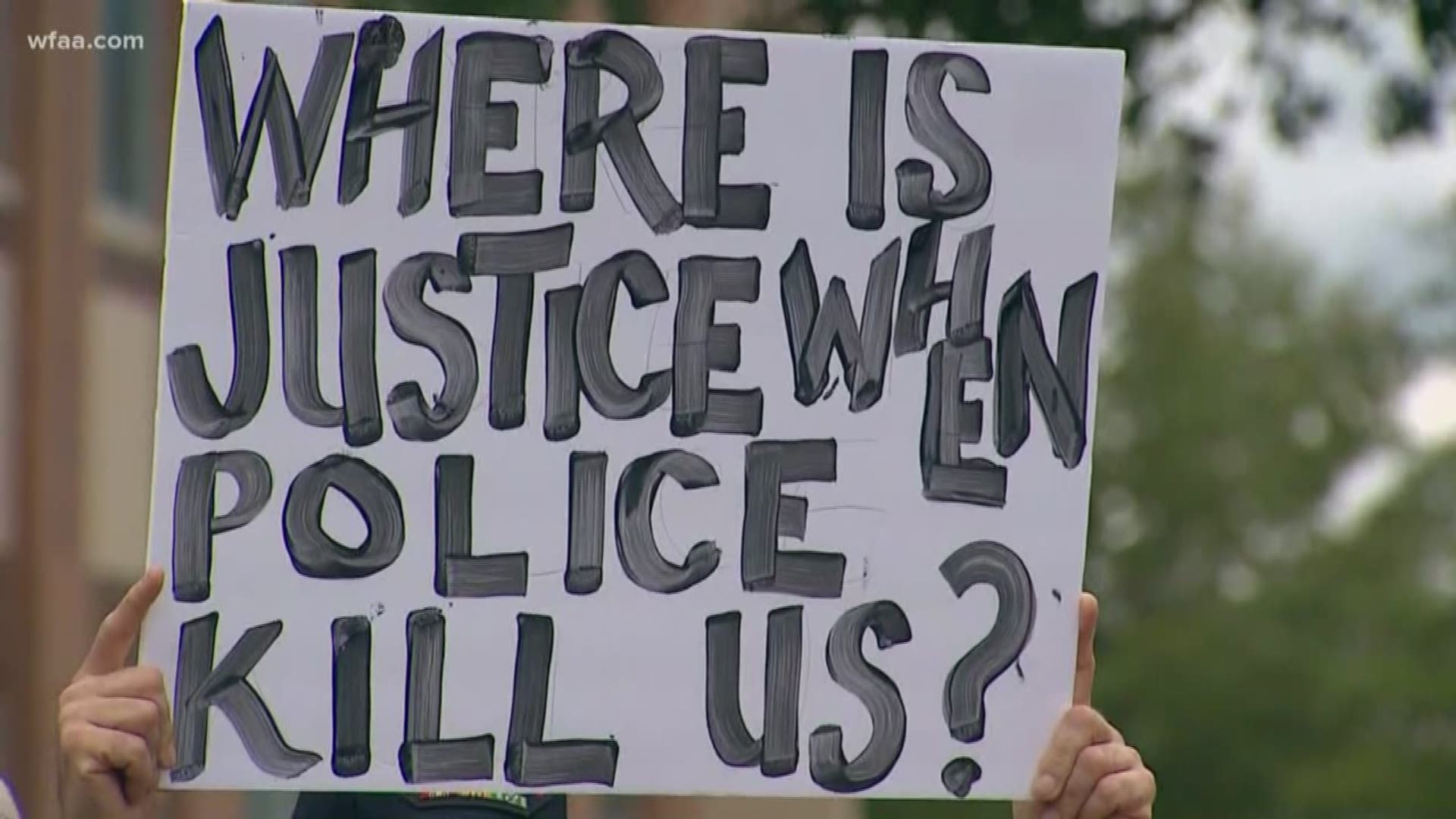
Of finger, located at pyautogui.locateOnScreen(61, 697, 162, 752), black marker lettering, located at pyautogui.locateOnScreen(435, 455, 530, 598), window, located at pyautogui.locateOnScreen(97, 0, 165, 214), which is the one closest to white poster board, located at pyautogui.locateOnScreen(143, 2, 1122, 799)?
black marker lettering, located at pyautogui.locateOnScreen(435, 455, 530, 598)

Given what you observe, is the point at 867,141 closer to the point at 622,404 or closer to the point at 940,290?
the point at 940,290

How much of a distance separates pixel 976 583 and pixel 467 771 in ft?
2.10

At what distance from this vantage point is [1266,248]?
37.8m

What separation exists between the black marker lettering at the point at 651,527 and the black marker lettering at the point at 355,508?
26cm

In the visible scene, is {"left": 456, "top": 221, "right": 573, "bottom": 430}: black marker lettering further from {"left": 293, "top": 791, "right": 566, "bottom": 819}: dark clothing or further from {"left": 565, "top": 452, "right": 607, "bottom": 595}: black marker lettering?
{"left": 293, "top": 791, "right": 566, "bottom": 819}: dark clothing

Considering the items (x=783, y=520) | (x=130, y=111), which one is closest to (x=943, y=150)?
(x=783, y=520)

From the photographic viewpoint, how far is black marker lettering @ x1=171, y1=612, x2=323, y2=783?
3.22m

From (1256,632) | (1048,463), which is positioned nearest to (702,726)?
(1048,463)

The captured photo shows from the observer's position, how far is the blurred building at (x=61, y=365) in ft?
38.2

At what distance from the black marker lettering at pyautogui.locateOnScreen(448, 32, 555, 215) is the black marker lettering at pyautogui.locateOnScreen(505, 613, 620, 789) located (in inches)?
19.9

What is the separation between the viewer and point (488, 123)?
345cm

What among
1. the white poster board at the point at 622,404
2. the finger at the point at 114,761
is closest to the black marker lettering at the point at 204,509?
the white poster board at the point at 622,404

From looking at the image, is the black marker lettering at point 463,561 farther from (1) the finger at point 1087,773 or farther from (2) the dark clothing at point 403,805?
(1) the finger at point 1087,773

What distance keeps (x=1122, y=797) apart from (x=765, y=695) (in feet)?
1.43
